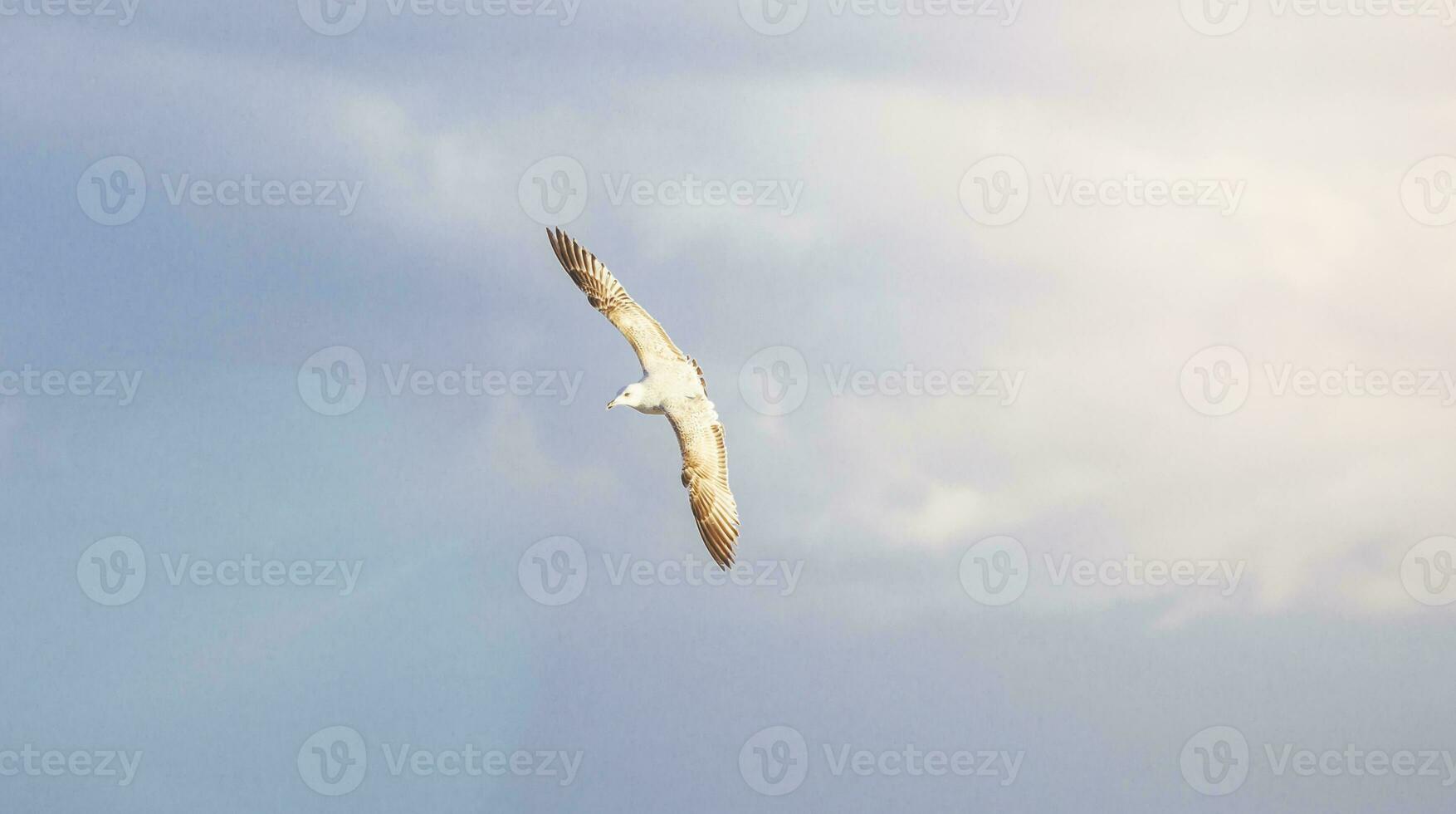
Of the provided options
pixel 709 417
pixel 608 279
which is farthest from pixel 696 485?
pixel 608 279

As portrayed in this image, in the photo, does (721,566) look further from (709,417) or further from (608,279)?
(608,279)

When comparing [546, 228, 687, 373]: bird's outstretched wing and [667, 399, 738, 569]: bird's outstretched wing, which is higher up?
[546, 228, 687, 373]: bird's outstretched wing

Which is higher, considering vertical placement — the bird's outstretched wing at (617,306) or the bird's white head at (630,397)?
the bird's outstretched wing at (617,306)

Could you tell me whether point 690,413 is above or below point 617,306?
below

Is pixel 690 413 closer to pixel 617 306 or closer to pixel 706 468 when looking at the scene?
pixel 706 468

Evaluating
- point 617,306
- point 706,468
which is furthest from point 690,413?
point 617,306
